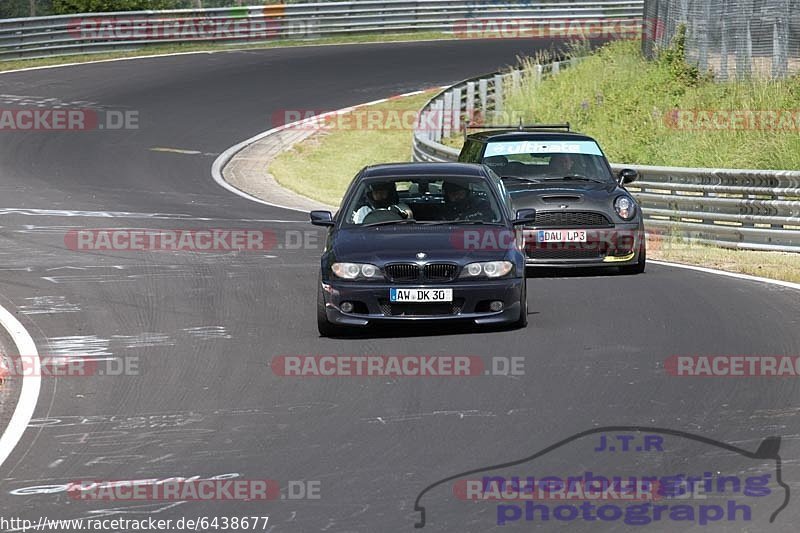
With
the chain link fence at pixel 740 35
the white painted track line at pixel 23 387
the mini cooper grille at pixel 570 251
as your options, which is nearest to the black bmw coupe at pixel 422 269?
the white painted track line at pixel 23 387

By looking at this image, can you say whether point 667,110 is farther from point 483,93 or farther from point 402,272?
point 402,272

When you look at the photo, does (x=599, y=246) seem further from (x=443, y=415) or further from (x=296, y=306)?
(x=443, y=415)

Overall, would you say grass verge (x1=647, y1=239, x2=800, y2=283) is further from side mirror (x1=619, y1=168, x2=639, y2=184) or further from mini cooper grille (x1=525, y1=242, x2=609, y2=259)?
mini cooper grille (x1=525, y1=242, x2=609, y2=259)

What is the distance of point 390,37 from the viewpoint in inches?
1822

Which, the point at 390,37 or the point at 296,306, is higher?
the point at 296,306

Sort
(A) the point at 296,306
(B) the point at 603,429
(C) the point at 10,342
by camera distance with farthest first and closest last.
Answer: (A) the point at 296,306 < (C) the point at 10,342 < (B) the point at 603,429

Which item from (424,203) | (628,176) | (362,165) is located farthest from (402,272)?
(362,165)

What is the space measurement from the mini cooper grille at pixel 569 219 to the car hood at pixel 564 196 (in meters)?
0.06

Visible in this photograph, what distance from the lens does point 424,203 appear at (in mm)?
12617

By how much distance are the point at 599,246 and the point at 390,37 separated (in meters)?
32.1

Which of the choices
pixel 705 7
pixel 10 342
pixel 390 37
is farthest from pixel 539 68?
pixel 10 342

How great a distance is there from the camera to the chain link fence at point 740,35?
1026 inches

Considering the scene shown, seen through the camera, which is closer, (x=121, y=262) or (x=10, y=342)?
(x=10, y=342)

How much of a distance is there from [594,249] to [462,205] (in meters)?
3.08
